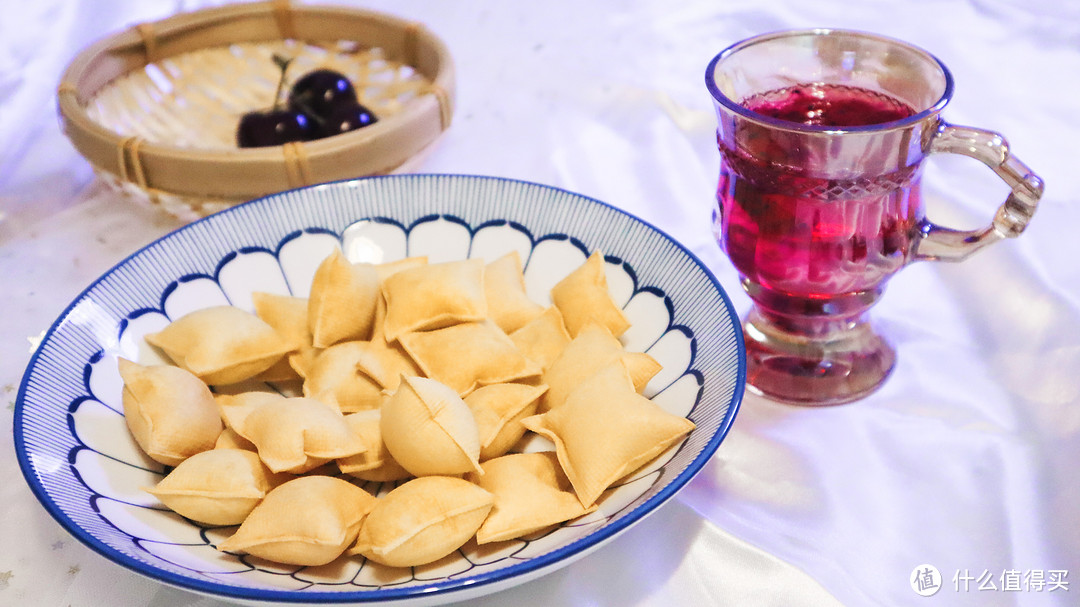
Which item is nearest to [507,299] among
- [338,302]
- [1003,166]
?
[338,302]

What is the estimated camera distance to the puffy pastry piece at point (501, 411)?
0.68 metres

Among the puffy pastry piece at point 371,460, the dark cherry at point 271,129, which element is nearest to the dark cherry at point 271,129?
the dark cherry at point 271,129

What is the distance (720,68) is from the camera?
81 cm

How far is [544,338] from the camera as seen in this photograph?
81 cm

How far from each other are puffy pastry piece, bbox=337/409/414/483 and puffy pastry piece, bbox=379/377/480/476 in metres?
0.04

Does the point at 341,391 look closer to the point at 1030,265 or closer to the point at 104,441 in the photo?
the point at 104,441

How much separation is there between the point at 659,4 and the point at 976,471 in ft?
4.19

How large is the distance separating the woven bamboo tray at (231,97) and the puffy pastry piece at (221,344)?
248mm

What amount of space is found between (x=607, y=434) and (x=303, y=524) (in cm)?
23

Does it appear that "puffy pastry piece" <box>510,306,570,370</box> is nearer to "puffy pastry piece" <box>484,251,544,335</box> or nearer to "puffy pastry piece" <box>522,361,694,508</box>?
"puffy pastry piece" <box>484,251,544,335</box>

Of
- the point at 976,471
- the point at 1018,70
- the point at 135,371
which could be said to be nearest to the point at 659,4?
the point at 1018,70

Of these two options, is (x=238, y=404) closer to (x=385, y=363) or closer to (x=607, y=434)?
(x=385, y=363)

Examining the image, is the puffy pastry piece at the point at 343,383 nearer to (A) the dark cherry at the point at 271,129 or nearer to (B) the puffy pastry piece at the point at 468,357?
(B) the puffy pastry piece at the point at 468,357

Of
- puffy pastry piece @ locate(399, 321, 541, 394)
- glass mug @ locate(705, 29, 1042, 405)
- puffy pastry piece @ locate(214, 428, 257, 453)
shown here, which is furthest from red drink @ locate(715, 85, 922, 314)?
puffy pastry piece @ locate(214, 428, 257, 453)
